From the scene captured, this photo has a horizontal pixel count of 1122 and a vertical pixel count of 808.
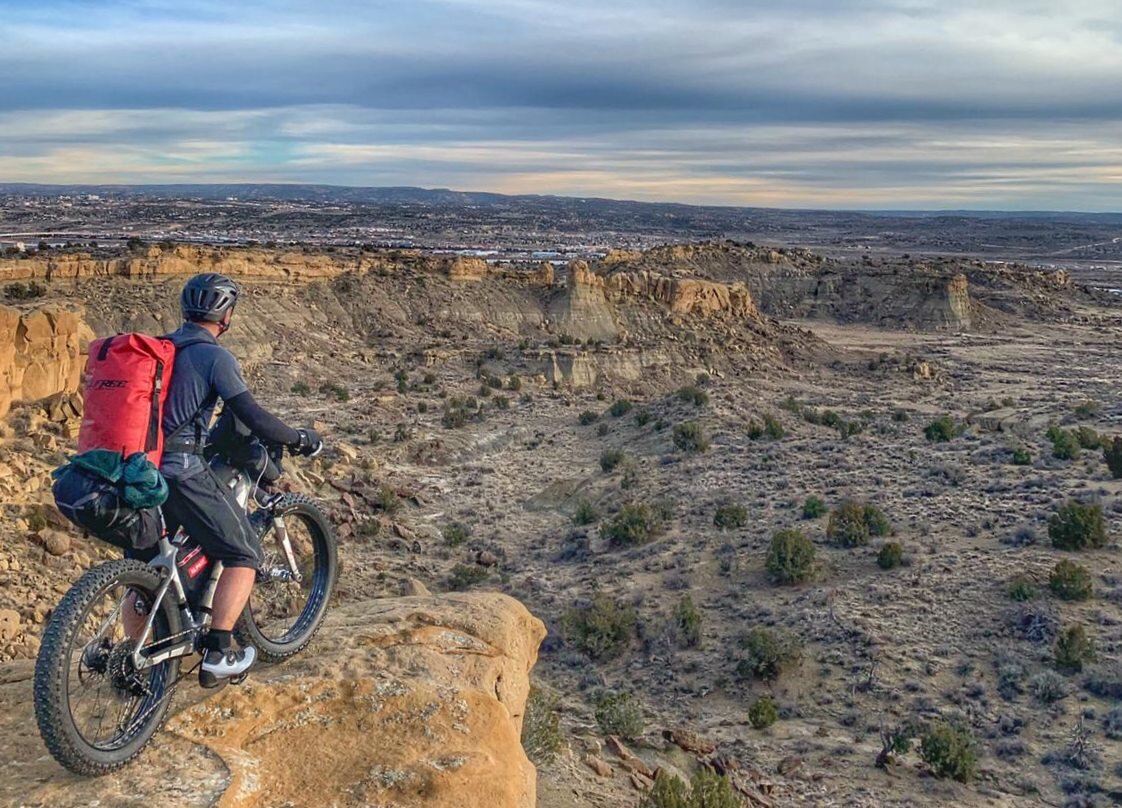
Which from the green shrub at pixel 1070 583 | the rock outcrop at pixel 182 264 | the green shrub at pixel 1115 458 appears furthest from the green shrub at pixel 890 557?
the rock outcrop at pixel 182 264

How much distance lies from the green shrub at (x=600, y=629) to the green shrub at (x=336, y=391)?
19.1m

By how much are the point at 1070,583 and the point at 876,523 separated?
11.8ft

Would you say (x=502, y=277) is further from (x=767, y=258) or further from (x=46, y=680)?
(x=46, y=680)

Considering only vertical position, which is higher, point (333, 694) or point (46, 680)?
point (46, 680)

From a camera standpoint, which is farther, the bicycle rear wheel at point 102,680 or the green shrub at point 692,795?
A: the green shrub at point 692,795

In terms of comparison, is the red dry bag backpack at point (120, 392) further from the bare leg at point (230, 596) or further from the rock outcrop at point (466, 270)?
the rock outcrop at point (466, 270)

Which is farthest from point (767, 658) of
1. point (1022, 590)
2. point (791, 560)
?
point (1022, 590)

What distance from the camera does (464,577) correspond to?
52.5 feet

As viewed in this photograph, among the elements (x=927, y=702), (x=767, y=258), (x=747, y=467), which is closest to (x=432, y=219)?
(x=767, y=258)

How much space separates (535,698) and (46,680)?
196 inches

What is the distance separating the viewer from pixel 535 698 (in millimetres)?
8102

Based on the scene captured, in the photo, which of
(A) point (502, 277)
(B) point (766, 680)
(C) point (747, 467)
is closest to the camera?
(B) point (766, 680)

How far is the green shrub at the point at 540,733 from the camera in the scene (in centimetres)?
744

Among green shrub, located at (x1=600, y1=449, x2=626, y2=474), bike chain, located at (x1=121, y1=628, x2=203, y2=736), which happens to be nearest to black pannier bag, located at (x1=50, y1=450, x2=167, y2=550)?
bike chain, located at (x1=121, y1=628, x2=203, y2=736)
